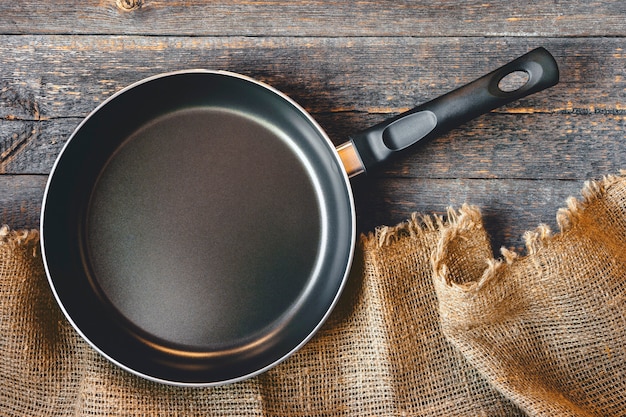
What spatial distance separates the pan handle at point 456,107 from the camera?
25.6 inches

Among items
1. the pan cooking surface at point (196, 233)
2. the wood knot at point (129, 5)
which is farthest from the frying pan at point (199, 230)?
the wood knot at point (129, 5)

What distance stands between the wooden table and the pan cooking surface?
0.09 m

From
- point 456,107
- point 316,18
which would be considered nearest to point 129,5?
point 316,18

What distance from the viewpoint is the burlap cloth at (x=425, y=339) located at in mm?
693

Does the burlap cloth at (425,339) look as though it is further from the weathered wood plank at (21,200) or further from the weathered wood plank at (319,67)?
the weathered wood plank at (319,67)

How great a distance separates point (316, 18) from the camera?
2.47 ft

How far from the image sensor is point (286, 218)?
0.75 meters

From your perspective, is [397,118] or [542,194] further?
[542,194]

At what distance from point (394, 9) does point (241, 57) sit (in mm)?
219

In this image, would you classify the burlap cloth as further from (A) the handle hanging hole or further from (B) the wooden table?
(A) the handle hanging hole

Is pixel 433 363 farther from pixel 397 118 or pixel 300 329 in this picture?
pixel 397 118

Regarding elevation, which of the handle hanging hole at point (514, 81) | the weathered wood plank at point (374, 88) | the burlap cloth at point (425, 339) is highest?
the handle hanging hole at point (514, 81)

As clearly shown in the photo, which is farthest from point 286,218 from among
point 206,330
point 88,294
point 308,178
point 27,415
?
point 27,415

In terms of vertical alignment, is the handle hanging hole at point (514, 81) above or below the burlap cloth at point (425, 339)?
above
